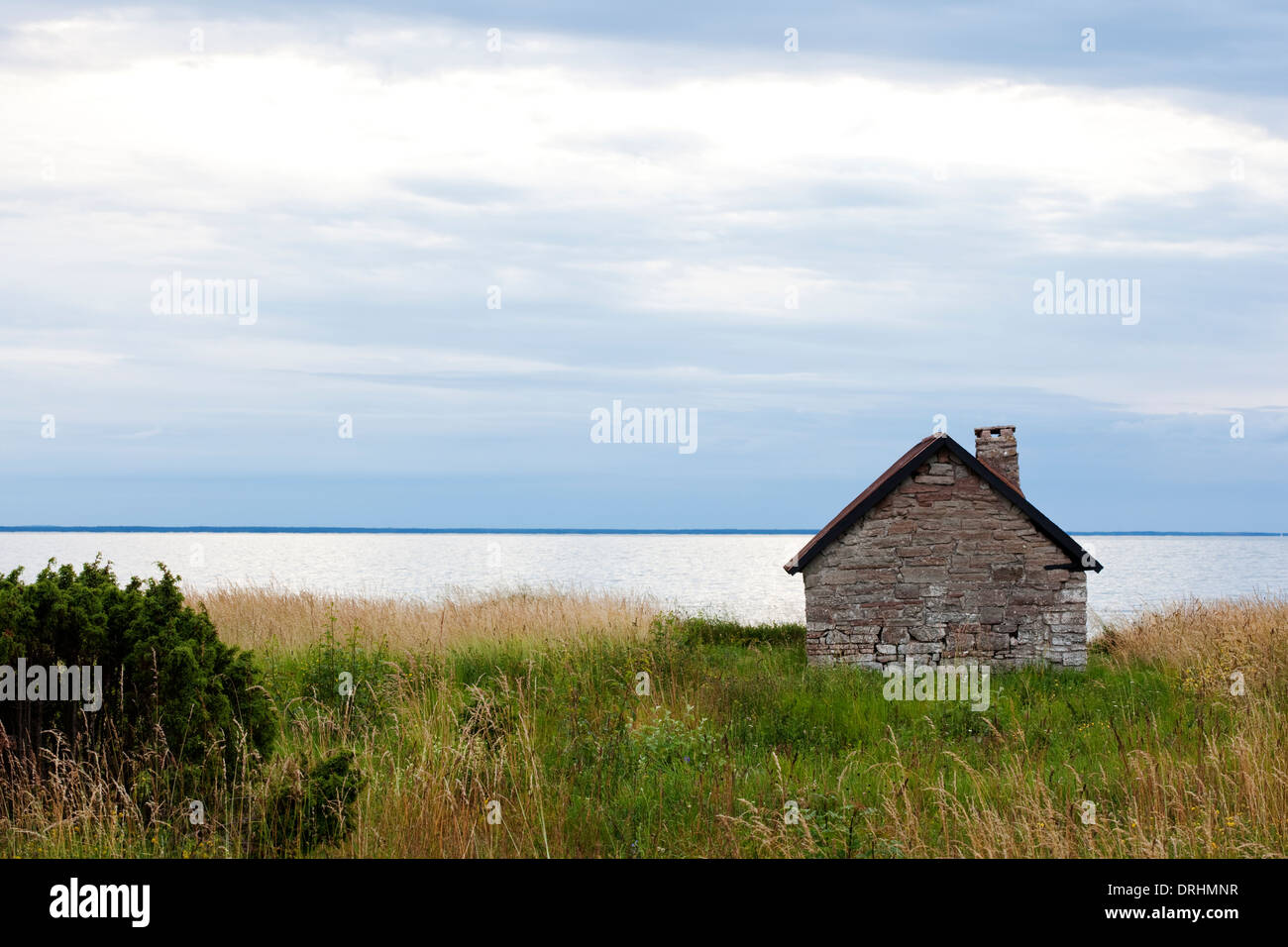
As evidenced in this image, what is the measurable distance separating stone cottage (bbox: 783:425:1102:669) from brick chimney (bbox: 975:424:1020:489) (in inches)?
81.5

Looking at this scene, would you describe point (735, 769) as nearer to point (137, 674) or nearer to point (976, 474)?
point (137, 674)

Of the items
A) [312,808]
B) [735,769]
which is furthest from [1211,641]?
[312,808]

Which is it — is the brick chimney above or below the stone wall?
above

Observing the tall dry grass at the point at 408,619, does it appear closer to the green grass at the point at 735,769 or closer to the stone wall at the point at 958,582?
the green grass at the point at 735,769

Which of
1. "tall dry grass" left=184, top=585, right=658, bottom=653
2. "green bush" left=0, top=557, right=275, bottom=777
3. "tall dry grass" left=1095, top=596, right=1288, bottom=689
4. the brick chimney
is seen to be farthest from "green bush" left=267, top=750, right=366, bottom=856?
the brick chimney

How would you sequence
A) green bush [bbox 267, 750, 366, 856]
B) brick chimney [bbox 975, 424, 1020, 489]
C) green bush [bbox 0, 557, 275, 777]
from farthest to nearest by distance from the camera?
brick chimney [bbox 975, 424, 1020, 489], green bush [bbox 0, 557, 275, 777], green bush [bbox 267, 750, 366, 856]

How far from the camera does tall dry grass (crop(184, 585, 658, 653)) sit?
15.4 meters

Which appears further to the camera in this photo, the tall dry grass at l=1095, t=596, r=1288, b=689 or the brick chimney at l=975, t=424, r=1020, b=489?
the brick chimney at l=975, t=424, r=1020, b=489

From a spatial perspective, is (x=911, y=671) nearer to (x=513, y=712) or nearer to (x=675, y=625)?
(x=675, y=625)

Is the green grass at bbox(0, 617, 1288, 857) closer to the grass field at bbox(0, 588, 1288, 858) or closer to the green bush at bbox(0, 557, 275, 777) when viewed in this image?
the grass field at bbox(0, 588, 1288, 858)

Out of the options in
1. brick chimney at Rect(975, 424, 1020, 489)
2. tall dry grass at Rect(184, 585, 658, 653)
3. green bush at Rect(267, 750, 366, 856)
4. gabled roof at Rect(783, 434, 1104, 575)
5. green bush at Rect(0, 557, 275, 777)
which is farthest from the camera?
brick chimney at Rect(975, 424, 1020, 489)

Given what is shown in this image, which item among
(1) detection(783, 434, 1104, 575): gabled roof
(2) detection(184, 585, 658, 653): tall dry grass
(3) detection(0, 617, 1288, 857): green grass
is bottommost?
(3) detection(0, 617, 1288, 857): green grass

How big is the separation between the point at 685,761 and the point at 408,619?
10.3m
